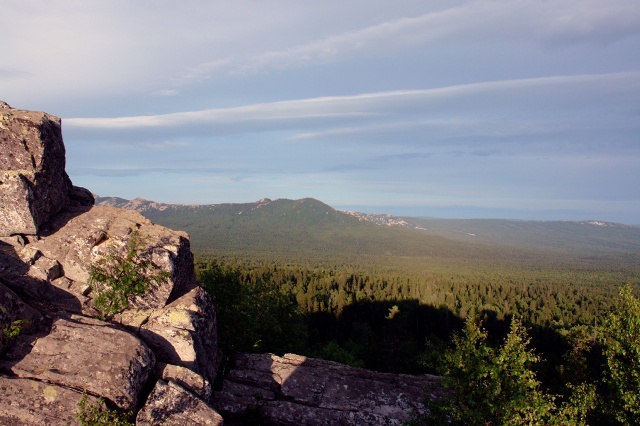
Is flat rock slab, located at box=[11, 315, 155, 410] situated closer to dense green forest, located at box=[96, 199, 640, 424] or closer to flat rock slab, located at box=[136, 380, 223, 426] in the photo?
flat rock slab, located at box=[136, 380, 223, 426]

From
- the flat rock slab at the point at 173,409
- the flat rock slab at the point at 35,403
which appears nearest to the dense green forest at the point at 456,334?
the flat rock slab at the point at 173,409

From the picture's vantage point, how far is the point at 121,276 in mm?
19203

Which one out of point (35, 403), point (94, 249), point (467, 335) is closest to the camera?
point (35, 403)

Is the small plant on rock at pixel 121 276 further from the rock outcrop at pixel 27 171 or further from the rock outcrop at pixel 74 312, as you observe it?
the rock outcrop at pixel 27 171

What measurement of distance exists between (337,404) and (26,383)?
1370 centimetres

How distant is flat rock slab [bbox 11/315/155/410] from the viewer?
14617mm

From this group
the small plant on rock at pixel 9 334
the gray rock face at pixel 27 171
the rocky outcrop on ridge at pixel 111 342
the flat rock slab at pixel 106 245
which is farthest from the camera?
the flat rock slab at pixel 106 245

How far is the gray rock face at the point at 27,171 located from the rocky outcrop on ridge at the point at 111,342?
0.05 meters

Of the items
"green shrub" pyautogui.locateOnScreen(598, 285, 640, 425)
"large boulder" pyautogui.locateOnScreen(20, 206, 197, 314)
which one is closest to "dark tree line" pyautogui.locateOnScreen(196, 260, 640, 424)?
"green shrub" pyautogui.locateOnScreen(598, 285, 640, 425)

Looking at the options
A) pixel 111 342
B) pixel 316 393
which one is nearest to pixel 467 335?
pixel 316 393

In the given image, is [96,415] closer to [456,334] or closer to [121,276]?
[121,276]

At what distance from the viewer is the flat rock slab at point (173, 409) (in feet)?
48.4

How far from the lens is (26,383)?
550 inches

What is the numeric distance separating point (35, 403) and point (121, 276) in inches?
261
